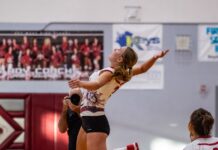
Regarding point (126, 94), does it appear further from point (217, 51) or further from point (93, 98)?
point (93, 98)

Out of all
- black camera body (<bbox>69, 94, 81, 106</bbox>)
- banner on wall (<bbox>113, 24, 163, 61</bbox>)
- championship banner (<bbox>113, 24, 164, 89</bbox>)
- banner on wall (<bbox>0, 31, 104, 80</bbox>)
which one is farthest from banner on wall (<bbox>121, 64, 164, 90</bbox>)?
black camera body (<bbox>69, 94, 81, 106</bbox>)

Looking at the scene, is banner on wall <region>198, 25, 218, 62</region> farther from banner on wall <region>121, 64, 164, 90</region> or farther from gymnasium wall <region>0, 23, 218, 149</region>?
banner on wall <region>121, 64, 164, 90</region>

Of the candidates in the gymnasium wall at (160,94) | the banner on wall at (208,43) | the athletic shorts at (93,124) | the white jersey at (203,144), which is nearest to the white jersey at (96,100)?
the athletic shorts at (93,124)

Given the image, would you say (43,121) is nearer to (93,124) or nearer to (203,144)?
(93,124)

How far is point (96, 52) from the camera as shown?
5.70m

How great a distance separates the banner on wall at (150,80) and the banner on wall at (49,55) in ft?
1.62

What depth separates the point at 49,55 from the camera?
5.71 metres

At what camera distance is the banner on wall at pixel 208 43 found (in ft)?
18.7

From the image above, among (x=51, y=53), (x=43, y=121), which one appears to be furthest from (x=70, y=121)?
(x=51, y=53)

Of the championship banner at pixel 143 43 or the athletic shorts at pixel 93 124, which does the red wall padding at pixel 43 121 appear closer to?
the championship banner at pixel 143 43

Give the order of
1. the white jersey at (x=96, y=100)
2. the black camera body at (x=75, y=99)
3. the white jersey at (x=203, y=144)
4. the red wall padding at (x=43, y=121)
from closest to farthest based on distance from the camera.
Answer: the white jersey at (x=203, y=144)
the black camera body at (x=75, y=99)
the white jersey at (x=96, y=100)
the red wall padding at (x=43, y=121)

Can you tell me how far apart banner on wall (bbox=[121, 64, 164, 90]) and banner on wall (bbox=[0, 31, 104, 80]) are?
50 centimetres

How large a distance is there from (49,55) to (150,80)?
1379 millimetres
